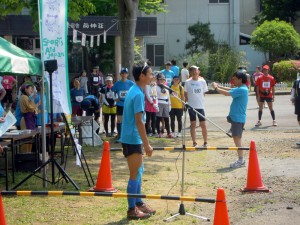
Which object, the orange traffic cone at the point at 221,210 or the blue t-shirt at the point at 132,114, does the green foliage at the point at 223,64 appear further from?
the orange traffic cone at the point at 221,210

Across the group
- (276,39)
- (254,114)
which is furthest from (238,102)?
(276,39)

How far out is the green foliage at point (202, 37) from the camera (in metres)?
42.7

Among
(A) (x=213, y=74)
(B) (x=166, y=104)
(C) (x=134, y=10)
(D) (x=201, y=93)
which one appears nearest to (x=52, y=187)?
(D) (x=201, y=93)

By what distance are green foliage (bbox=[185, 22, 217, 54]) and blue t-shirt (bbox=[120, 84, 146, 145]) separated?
34.9 metres

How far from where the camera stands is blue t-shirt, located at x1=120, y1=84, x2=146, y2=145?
7.84 metres

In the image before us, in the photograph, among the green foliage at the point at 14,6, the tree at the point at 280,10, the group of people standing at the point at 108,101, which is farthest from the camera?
the tree at the point at 280,10

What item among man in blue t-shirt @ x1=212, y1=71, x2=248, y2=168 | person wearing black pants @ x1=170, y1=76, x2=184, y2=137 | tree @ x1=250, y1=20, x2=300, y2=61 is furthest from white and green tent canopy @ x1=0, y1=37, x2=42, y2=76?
tree @ x1=250, y1=20, x2=300, y2=61

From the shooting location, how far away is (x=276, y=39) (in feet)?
132

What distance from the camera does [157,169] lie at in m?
12.2

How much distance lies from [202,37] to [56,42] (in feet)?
110

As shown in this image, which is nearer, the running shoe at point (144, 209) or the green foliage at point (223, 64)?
the running shoe at point (144, 209)

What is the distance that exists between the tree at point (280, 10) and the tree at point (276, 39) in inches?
298

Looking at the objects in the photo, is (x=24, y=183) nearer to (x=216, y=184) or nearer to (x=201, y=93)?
(x=216, y=184)

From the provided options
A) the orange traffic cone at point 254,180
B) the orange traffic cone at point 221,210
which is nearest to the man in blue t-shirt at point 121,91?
the orange traffic cone at point 254,180
